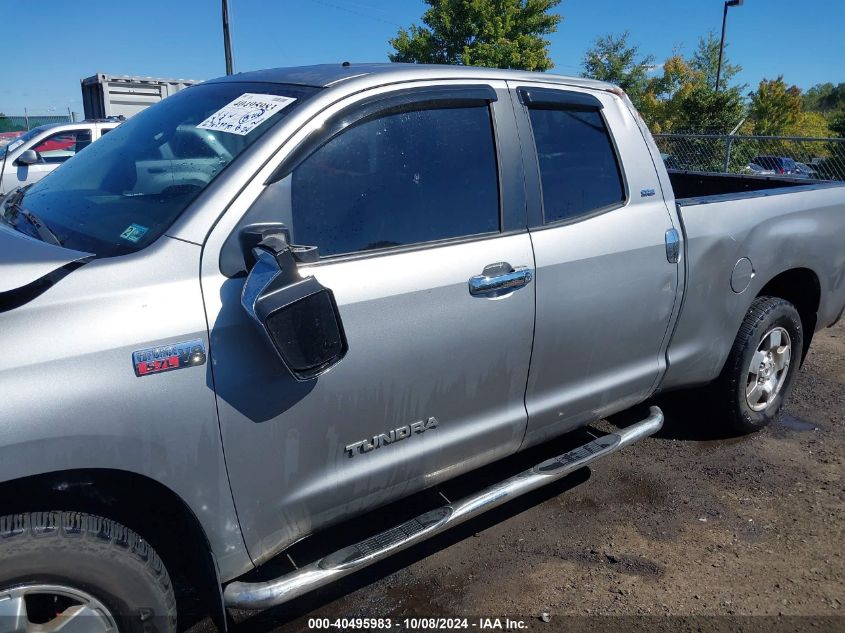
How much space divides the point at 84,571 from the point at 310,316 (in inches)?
35.1

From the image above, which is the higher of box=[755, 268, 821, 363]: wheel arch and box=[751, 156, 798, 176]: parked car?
box=[751, 156, 798, 176]: parked car

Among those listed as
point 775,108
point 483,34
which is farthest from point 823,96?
point 483,34

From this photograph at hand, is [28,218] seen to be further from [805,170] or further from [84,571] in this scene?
[805,170]

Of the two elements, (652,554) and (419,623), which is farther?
(652,554)

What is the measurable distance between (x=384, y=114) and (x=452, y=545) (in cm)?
185

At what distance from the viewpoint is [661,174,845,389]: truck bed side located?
339 centimetres

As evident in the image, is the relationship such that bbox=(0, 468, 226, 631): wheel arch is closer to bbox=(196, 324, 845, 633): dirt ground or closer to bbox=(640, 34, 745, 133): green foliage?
bbox=(196, 324, 845, 633): dirt ground

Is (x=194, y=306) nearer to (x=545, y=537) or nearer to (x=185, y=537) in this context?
(x=185, y=537)

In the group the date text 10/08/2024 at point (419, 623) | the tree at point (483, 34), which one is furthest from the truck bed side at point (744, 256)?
the tree at point (483, 34)

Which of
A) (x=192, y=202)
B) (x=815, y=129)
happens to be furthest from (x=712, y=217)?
(x=815, y=129)

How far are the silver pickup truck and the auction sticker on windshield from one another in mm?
13

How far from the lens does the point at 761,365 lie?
3.98m

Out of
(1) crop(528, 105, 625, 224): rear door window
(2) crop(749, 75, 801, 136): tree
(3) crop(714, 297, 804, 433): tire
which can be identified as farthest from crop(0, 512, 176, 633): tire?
(2) crop(749, 75, 801, 136): tree

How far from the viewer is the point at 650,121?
3438 centimetres
